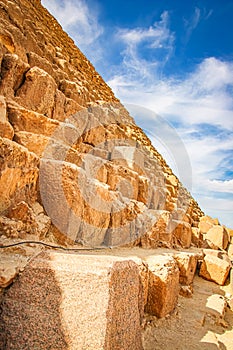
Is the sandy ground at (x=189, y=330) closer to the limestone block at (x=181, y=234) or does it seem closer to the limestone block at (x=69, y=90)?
the limestone block at (x=181, y=234)

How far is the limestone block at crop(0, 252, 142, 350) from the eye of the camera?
1.41m

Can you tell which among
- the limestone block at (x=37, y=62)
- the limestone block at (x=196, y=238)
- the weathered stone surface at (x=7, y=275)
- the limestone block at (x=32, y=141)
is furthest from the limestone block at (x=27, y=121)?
the limestone block at (x=196, y=238)

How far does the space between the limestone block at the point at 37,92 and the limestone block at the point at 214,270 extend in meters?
5.93

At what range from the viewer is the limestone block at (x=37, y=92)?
485 cm

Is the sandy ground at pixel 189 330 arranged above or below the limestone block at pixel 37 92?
below

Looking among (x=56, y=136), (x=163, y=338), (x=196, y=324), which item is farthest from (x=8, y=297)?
(x=56, y=136)

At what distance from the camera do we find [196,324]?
3182 millimetres

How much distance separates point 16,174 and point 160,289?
2.54 meters

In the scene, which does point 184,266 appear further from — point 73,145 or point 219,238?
point 219,238

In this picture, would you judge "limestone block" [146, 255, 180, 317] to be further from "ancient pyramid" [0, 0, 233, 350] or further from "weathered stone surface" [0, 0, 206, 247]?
"weathered stone surface" [0, 0, 206, 247]

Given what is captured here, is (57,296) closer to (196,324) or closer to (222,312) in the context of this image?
(196,324)

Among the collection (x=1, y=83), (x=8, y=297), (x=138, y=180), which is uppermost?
(x=1, y=83)

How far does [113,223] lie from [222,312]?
2496 millimetres

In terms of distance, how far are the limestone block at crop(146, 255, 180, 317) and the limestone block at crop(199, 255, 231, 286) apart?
3061 mm
